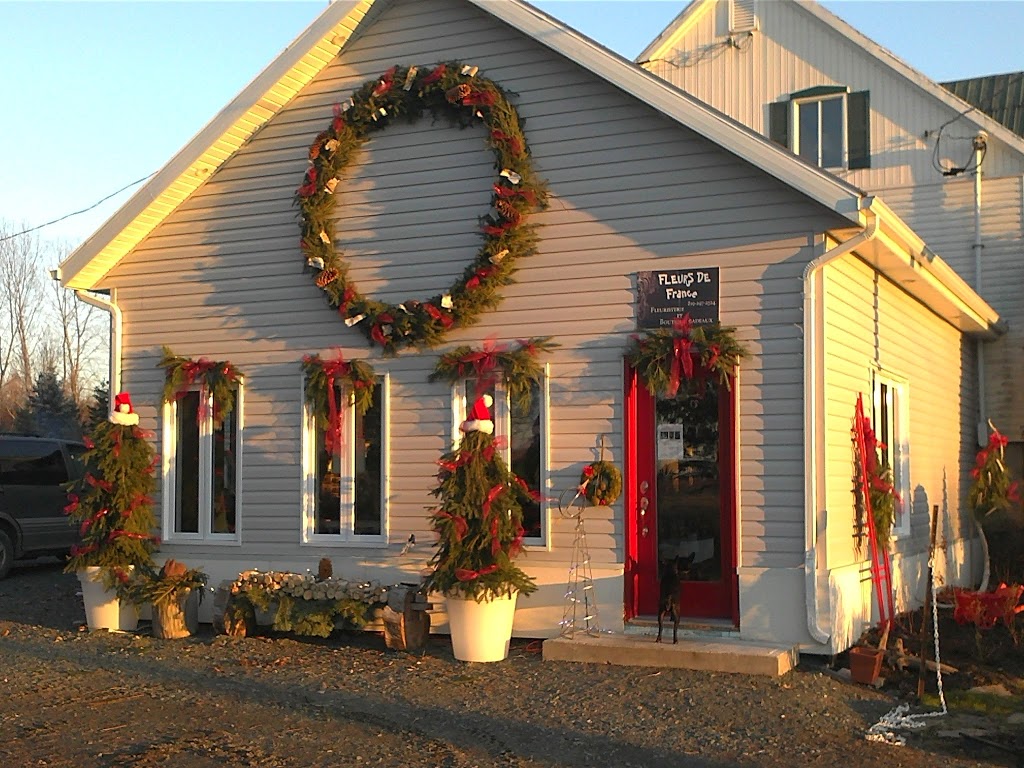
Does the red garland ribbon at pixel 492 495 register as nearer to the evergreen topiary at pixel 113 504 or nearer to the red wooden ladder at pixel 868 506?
the red wooden ladder at pixel 868 506

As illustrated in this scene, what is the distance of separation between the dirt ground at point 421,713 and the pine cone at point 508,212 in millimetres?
3762

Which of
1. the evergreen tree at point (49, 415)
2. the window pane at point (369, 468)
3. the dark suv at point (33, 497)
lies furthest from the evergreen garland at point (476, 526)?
the evergreen tree at point (49, 415)

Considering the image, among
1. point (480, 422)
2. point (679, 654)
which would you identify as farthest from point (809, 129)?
point (679, 654)

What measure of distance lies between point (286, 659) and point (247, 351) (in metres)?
3.37

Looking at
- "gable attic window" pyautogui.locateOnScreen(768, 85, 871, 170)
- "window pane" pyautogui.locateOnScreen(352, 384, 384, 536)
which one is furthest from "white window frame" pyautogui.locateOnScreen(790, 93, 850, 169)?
"window pane" pyautogui.locateOnScreen(352, 384, 384, 536)

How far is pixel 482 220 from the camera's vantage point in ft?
34.5

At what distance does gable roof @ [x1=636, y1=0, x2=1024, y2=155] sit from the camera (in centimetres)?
1631

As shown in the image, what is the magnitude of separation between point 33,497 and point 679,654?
10507mm

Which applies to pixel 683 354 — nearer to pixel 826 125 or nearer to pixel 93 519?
pixel 93 519

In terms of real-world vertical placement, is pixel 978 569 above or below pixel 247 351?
below

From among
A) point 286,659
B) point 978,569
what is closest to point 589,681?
point 286,659

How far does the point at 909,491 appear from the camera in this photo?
39.2ft

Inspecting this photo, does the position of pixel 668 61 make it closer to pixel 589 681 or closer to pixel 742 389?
pixel 742 389

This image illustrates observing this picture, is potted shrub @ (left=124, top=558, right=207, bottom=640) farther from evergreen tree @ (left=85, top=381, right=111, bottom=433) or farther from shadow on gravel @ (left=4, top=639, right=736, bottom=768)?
evergreen tree @ (left=85, top=381, right=111, bottom=433)
